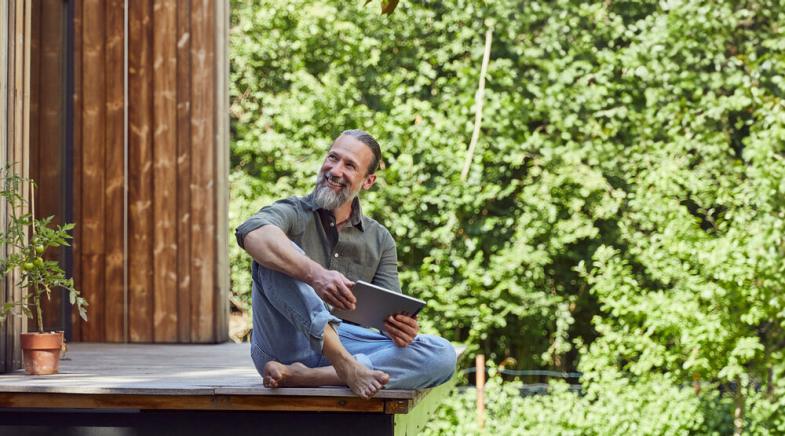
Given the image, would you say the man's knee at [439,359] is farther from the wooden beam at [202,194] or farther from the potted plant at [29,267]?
the wooden beam at [202,194]

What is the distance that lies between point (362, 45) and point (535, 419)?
3277mm

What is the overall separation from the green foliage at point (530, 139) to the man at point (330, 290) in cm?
492

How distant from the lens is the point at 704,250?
803cm

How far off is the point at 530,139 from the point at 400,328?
599 centimetres

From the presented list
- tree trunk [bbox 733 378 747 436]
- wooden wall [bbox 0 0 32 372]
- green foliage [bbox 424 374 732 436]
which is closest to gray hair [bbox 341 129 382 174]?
wooden wall [bbox 0 0 32 372]

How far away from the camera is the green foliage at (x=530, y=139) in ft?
29.2

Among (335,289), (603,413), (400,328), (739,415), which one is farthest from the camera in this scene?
(739,415)

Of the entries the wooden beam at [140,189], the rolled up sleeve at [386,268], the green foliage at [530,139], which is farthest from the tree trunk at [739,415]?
the rolled up sleeve at [386,268]

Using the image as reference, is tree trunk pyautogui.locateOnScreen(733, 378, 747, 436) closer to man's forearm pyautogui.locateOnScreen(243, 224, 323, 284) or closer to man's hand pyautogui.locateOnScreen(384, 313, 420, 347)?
man's hand pyautogui.locateOnScreen(384, 313, 420, 347)

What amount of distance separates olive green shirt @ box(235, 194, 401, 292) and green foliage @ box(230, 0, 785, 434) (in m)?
4.81

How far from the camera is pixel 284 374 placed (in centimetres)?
349

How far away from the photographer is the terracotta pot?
13.5 ft

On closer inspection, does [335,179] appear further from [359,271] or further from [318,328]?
[318,328]

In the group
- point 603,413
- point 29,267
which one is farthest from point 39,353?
point 603,413
